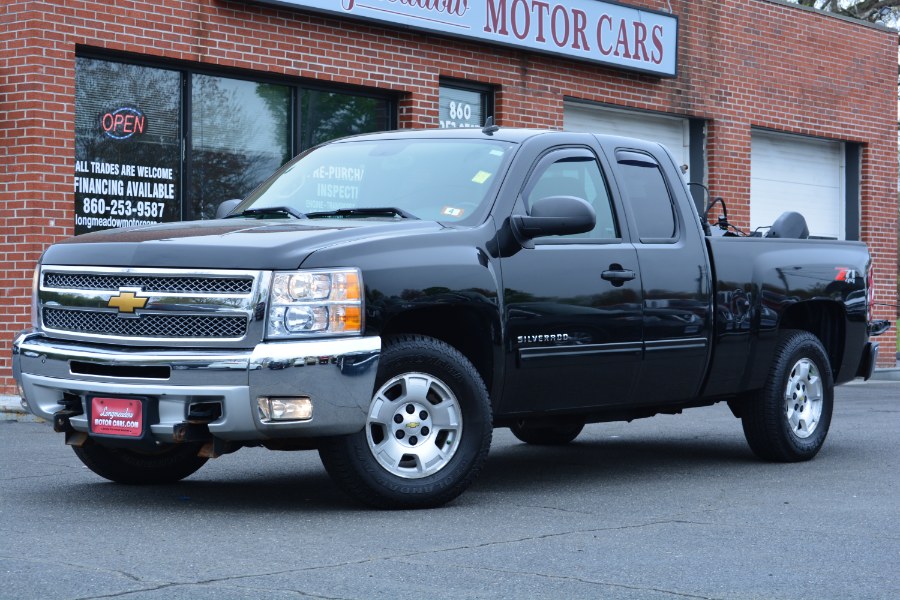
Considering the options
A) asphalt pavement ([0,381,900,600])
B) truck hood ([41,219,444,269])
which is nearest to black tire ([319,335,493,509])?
asphalt pavement ([0,381,900,600])

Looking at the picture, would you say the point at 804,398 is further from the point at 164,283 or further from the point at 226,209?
the point at 164,283

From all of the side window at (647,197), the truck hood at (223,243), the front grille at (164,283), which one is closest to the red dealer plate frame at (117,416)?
the front grille at (164,283)

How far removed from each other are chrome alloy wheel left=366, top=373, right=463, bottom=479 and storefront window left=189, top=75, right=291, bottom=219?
25.1 ft

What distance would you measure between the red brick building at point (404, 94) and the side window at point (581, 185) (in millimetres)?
6299

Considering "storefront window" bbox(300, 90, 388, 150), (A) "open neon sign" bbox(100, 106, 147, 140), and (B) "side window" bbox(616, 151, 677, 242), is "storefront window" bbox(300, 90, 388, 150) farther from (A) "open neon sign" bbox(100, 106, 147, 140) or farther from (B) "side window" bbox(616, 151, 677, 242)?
(B) "side window" bbox(616, 151, 677, 242)

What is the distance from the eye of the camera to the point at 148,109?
1379 cm

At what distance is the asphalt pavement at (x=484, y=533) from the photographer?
17.0 feet

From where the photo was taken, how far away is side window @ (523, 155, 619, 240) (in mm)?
7914

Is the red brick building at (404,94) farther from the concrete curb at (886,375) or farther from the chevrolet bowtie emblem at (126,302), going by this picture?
the chevrolet bowtie emblem at (126,302)

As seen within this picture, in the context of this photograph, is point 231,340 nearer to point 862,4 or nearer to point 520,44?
point 520,44

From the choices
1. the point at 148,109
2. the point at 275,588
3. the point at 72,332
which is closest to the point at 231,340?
the point at 72,332

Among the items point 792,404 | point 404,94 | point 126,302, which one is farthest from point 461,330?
point 404,94

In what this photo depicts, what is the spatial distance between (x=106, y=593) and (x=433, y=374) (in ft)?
7.84

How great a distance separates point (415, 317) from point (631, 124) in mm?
12325
